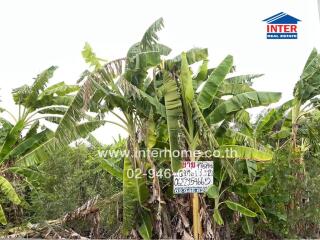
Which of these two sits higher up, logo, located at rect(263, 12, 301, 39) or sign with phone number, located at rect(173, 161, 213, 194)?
logo, located at rect(263, 12, 301, 39)

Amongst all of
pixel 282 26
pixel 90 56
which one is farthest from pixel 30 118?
pixel 282 26

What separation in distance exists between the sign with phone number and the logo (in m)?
3.44

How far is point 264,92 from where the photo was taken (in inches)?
348

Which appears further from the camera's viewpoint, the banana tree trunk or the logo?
the logo

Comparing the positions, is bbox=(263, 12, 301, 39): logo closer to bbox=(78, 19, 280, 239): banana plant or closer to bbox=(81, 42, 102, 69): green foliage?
bbox=(78, 19, 280, 239): banana plant

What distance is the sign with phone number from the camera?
8.70 m

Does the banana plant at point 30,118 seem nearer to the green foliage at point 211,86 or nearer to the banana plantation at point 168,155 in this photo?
the banana plantation at point 168,155

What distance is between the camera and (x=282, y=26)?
409 inches

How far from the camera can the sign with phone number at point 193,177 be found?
28.6ft

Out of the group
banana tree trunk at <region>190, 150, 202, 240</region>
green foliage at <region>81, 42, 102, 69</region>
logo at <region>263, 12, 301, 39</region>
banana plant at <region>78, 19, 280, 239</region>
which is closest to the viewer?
banana plant at <region>78, 19, 280, 239</region>

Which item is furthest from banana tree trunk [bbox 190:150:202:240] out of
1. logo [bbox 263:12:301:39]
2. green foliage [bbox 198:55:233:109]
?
logo [bbox 263:12:301:39]

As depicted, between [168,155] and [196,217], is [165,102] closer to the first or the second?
[168,155]

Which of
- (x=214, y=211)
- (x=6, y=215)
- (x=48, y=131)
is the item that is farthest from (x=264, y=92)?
(x=6, y=215)

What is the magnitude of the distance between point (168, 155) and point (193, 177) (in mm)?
807
